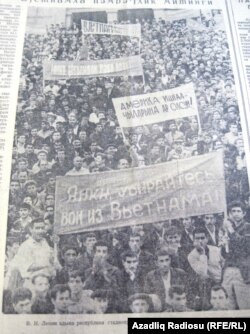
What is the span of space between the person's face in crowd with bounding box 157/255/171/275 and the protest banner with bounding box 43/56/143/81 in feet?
1.16

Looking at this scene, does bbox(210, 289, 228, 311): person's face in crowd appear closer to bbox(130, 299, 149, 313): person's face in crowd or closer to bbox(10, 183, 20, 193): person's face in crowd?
bbox(130, 299, 149, 313): person's face in crowd

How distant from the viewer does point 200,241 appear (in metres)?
0.65

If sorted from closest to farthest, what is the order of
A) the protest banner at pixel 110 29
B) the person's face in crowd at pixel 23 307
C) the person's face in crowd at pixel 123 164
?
the person's face in crowd at pixel 23 307 → the person's face in crowd at pixel 123 164 → the protest banner at pixel 110 29

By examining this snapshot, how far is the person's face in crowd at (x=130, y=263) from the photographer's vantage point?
0.63m

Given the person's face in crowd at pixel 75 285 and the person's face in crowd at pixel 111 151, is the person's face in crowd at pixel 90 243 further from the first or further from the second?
the person's face in crowd at pixel 111 151

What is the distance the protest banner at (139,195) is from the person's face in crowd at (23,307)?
0.38 feet

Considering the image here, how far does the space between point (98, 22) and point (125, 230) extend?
17.7 inches

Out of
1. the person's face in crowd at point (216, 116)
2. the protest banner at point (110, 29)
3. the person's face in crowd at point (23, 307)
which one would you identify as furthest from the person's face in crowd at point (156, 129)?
the person's face in crowd at point (23, 307)

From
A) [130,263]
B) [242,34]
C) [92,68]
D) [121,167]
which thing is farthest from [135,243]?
[242,34]

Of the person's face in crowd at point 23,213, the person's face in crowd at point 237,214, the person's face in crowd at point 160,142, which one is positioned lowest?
the person's face in crowd at point 237,214

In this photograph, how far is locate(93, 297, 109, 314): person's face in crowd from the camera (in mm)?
600

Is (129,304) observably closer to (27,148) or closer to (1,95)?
(27,148)

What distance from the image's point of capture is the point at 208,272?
624 millimetres

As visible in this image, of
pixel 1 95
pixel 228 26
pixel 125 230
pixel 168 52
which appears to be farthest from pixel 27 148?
pixel 228 26
